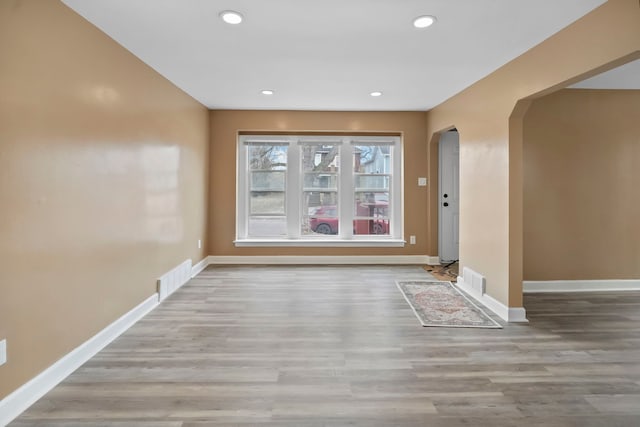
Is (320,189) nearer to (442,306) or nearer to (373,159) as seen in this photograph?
(373,159)

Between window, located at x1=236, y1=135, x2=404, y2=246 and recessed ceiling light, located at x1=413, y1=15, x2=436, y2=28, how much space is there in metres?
3.10

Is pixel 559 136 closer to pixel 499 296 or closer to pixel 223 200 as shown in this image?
pixel 499 296

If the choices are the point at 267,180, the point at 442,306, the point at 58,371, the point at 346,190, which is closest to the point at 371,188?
the point at 346,190

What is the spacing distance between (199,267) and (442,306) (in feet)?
10.8

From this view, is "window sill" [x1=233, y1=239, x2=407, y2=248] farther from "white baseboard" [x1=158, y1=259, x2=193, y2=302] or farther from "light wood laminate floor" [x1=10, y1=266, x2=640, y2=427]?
"light wood laminate floor" [x1=10, y1=266, x2=640, y2=427]

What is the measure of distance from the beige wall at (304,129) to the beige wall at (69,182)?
5.89 feet

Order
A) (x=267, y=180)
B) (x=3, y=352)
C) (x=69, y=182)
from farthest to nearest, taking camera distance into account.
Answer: (x=267, y=180) < (x=69, y=182) < (x=3, y=352)

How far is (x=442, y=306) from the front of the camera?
346 centimetres

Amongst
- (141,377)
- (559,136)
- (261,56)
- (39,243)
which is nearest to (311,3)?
(261,56)

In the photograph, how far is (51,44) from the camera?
6.66 feet

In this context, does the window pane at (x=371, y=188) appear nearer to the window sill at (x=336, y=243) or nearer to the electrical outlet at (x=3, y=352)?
the window sill at (x=336, y=243)

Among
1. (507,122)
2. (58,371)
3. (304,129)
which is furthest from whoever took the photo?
(304,129)

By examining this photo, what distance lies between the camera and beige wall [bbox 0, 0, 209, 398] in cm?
178

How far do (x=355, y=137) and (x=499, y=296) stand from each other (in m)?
3.26
